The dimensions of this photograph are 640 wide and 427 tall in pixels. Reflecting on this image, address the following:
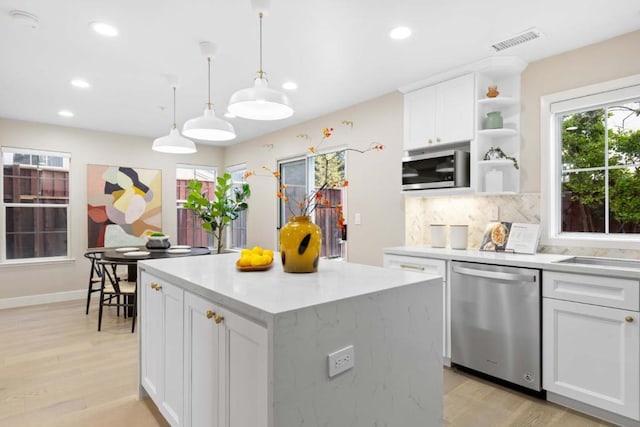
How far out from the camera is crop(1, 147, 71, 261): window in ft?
16.6

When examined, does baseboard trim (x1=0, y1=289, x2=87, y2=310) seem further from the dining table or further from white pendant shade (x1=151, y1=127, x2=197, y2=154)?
white pendant shade (x1=151, y1=127, x2=197, y2=154)

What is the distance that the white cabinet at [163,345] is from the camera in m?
1.88

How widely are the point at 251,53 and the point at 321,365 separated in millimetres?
2566

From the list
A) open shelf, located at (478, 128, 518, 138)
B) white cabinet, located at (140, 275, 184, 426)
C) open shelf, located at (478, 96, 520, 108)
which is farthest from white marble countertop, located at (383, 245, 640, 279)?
white cabinet, located at (140, 275, 184, 426)

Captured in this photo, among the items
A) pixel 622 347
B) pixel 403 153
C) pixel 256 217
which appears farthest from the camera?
pixel 256 217

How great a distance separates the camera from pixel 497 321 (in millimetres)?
2703

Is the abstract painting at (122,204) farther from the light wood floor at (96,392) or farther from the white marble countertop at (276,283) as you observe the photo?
the white marble countertop at (276,283)

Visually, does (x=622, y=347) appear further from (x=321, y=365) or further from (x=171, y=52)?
(x=171, y=52)

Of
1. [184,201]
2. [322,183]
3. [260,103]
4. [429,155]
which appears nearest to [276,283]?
[260,103]

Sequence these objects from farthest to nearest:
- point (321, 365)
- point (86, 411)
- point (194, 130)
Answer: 1. point (194, 130)
2. point (86, 411)
3. point (321, 365)

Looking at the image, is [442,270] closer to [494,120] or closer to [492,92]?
[494,120]

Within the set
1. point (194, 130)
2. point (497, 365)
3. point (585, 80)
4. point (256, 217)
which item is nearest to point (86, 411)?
point (194, 130)

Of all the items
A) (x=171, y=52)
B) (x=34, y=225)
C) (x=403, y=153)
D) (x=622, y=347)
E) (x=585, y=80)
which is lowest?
(x=622, y=347)

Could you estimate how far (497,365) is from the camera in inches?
107
